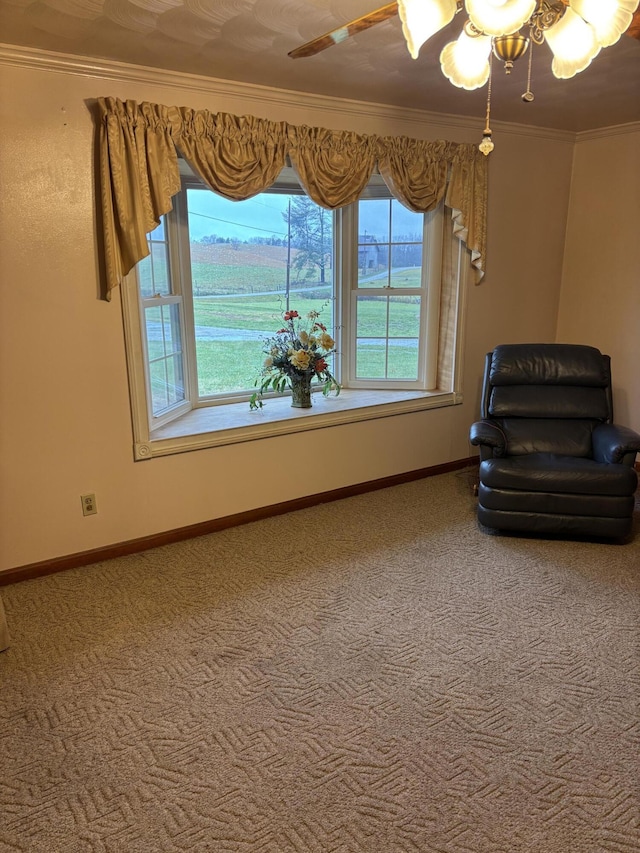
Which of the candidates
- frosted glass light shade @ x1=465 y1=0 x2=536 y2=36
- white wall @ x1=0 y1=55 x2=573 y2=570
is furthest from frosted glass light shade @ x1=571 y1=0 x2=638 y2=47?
white wall @ x1=0 y1=55 x2=573 y2=570

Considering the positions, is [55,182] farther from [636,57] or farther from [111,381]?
[636,57]

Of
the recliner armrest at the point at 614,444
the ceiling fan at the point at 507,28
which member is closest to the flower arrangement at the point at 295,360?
the recliner armrest at the point at 614,444

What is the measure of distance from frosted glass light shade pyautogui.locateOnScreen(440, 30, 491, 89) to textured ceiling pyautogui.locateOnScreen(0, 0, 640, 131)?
0.67 meters

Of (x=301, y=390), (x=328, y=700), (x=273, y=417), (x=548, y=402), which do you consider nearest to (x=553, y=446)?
(x=548, y=402)

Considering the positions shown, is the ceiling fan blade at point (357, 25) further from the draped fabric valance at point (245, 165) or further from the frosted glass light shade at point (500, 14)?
the draped fabric valance at point (245, 165)

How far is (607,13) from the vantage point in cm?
152

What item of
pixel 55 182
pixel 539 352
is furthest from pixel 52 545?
pixel 539 352

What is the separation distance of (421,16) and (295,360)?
94.7 inches

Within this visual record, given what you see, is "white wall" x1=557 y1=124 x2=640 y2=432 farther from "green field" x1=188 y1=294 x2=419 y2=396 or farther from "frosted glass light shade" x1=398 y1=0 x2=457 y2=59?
"frosted glass light shade" x1=398 y1=0 x2=457 y2=59

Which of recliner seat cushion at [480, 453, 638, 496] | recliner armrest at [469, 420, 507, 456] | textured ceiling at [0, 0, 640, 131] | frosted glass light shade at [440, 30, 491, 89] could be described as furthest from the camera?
recliner armrest at [469, 420, 507, 456]

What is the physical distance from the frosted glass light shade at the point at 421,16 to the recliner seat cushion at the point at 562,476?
7.48 feet

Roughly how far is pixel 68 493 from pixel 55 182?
1.47 m

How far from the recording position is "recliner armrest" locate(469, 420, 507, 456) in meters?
3.44

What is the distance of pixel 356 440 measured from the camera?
3994mm
